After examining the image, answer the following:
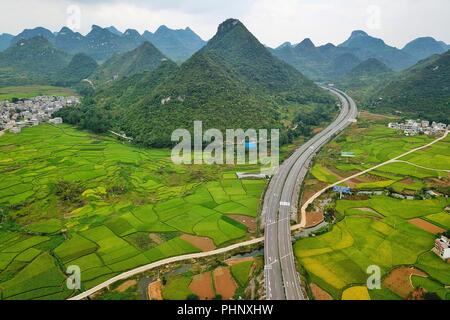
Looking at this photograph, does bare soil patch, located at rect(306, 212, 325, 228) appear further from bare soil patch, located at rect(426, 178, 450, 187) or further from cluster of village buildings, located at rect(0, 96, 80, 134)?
cluster of village buildings, located at rect(0, 96, 80, 134)

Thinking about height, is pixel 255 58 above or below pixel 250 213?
above

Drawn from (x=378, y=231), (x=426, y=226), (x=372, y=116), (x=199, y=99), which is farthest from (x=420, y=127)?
(x=378, y=231)

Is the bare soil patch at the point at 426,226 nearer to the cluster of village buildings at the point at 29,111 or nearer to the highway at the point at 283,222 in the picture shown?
the highway at the point at 283,222

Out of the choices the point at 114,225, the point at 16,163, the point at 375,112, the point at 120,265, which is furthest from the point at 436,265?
the point at 375,112

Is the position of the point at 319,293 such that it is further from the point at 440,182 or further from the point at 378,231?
the point at 440,182

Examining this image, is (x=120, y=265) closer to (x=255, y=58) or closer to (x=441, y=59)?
(x=255, y=58)

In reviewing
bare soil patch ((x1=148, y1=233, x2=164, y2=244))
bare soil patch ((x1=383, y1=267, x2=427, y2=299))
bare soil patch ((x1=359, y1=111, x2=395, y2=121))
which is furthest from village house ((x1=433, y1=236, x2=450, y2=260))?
bare soil patch ((x1=359, y1=111, x2=395, y2=121))

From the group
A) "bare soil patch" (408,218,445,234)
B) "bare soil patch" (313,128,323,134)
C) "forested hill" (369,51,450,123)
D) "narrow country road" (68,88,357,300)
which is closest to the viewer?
"narrow country road" (68,88,357,300)
